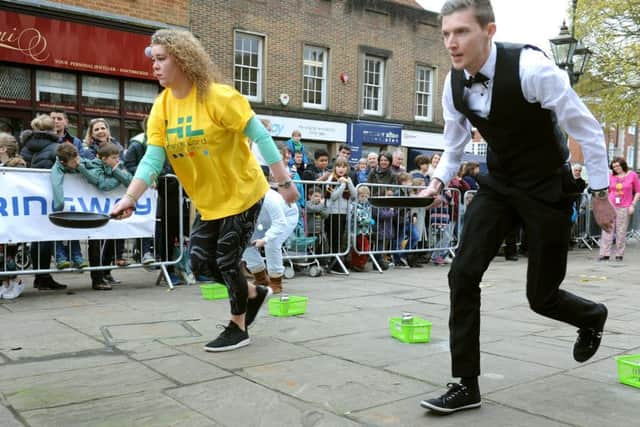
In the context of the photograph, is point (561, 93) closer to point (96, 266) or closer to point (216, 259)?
point (216, 259)

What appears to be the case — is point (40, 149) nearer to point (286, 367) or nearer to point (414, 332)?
point (286, 367)

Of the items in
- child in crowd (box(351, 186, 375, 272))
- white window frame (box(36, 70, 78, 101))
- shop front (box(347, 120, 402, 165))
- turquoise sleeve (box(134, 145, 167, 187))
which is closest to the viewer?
turquoise sleeve (box(134, 145, 167, 187))

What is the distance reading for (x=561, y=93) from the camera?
2812 millimetres

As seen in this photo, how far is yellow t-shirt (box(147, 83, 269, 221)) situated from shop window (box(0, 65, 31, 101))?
39.6 feet

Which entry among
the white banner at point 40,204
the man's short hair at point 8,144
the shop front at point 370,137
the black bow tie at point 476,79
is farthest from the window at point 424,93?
the black bow tie at point 476,79

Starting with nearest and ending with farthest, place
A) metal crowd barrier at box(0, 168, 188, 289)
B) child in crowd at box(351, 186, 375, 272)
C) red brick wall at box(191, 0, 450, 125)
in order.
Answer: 1. metal crowd barrier at box(0, 168, 188, 289)
2. child in crowd at box(351, 186, 375, 272)
3. red brick wall at box(191, 0, 450, 125)

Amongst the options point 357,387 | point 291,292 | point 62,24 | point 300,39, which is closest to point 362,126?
point 300,39

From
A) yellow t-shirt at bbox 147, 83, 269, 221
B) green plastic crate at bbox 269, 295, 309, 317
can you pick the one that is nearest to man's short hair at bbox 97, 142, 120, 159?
green plastic crate at bbox 269, 295, 309, 317

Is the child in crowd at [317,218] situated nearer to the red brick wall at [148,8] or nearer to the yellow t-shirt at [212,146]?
the yellow t-shirt at [212,146]

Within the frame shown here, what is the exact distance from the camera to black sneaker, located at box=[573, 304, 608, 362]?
341 centimetres

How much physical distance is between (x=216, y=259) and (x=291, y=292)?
2986 mm

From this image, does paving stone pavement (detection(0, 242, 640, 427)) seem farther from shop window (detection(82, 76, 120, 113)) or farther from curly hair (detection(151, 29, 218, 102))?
shop window (detection(82, 76, 120, 113))

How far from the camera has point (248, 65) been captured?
19047 millimetres

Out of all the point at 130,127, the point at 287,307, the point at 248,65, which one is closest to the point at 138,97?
the point at 130,127
